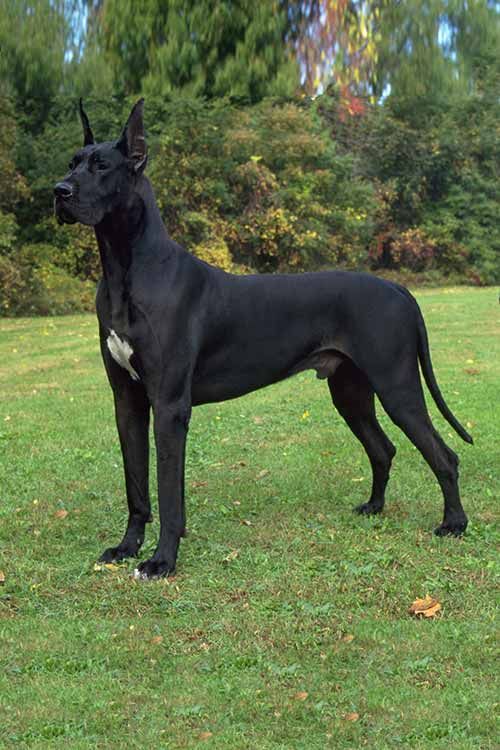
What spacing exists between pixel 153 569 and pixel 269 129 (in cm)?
2580

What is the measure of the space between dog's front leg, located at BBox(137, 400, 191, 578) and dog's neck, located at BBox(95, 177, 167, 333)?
1.67 feet

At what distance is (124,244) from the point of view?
5.12m

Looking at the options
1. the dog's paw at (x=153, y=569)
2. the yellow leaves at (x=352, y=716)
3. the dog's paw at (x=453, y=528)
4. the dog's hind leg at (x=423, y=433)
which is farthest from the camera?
the dog's paw at (x=453, y=528)

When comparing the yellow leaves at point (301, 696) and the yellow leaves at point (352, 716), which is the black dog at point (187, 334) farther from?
the yellow leaves at point (352, 716)

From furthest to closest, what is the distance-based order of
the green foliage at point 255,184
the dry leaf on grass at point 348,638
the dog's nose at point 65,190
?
the green foliage at point 255,184 < the dog's nose at point 65,190 < the dry leaf on grass at point 348,638

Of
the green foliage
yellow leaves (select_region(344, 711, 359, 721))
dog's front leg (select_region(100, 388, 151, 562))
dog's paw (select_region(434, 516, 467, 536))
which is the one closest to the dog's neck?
dog's front leg (select_region(100, 388, 151, 562))

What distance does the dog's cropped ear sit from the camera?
4.97 m

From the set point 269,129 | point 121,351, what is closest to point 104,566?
point 121,351

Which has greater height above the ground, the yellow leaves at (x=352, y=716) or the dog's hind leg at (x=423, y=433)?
the dog's hind leg at (x=423, y=433)

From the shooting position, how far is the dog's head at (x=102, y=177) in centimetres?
490

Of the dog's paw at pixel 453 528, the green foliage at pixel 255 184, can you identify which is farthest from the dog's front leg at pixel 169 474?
the green foliage at pixel 255 184

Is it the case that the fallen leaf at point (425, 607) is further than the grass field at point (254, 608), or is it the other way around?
the fallen leaf at point (425, 607)

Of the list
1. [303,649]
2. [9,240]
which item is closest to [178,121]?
[9,240]

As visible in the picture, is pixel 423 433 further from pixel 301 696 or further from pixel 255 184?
pixel 255 184
